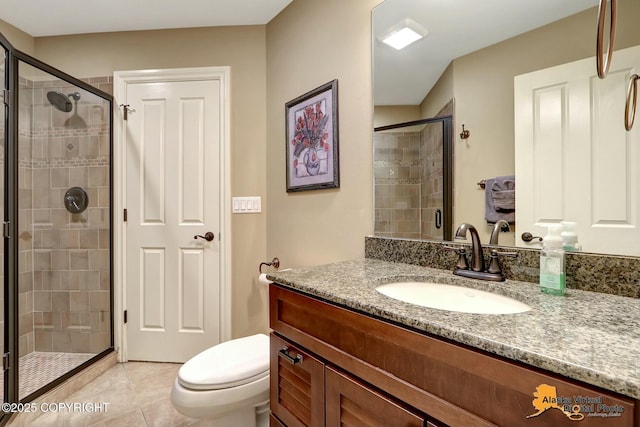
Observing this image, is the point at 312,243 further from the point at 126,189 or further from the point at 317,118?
the point at 126,189

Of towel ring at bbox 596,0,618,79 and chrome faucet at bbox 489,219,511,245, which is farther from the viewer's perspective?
chrome faucet at bbox 489,219,511,245

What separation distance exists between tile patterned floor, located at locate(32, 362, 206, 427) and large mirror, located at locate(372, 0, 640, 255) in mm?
1678

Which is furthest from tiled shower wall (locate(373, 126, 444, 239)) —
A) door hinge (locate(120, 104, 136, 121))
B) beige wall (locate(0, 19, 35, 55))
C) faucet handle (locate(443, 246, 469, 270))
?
beige wall (locate(0, 19, 35, 55))

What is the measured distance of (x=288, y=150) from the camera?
1932mm

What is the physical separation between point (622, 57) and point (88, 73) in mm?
2964

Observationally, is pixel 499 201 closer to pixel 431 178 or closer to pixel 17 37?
pixel 431 178

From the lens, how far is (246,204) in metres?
2.15

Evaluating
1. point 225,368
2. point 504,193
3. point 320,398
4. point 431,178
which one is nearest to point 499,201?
point 504,193

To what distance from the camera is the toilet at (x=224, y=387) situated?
1.19 m

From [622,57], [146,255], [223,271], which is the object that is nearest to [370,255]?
[622,57]

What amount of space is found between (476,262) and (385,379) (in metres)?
0.55

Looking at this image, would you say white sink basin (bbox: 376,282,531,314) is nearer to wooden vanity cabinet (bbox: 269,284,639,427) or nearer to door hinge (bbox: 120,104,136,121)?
wooden vanity cabinet (bbox: 269,284,639,427)

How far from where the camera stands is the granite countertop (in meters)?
0.44

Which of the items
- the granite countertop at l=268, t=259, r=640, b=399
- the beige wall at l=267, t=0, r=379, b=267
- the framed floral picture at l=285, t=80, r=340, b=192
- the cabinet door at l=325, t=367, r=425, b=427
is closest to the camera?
the granite countertop at l=268, t=259, r=640, b=399
